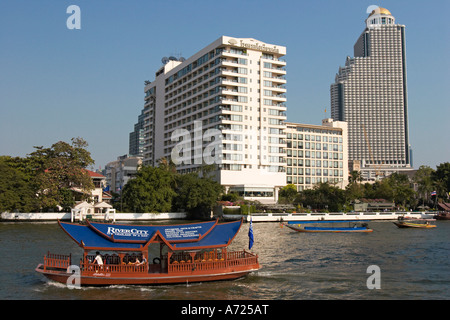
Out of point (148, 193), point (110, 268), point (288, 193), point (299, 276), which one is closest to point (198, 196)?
point (148, 193)

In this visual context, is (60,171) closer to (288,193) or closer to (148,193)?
(148,193)

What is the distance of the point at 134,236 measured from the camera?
21.9 meters

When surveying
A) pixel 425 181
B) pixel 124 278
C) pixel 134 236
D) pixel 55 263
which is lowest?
pixel 124 278

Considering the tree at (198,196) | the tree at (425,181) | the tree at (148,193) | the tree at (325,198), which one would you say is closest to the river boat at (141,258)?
the tree at (198,196)

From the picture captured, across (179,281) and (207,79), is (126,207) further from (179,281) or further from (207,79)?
(179,281)

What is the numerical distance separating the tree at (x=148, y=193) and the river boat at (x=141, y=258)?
166 feet

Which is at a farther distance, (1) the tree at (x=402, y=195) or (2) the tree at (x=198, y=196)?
(1) the tree at (x=402, y=195)

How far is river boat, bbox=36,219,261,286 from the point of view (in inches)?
850

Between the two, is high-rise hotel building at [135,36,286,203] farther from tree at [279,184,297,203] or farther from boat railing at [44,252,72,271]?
boat railing at [44,252,72,271]

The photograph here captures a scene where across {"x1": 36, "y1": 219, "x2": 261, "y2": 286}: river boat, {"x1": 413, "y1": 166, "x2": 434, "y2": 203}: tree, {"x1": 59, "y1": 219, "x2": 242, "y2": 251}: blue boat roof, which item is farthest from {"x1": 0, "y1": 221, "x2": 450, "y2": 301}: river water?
{"x1": 413, "y1": 166, "x2": 434, "y2": 203}: tree

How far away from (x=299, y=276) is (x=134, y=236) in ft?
34.5

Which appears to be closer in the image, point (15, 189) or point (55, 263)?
point (55, 263)

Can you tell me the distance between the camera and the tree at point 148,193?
241ft

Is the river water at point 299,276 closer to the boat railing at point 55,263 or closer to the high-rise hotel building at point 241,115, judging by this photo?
the boat railing at point 55,263
